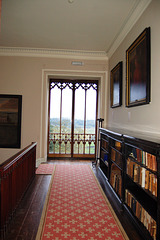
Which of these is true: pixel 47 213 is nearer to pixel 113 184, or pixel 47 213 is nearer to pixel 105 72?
pixel 113 184

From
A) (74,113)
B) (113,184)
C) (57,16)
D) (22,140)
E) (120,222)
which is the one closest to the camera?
(120,222)

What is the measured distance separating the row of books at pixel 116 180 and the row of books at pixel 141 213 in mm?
319

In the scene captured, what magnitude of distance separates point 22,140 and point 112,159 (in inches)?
121

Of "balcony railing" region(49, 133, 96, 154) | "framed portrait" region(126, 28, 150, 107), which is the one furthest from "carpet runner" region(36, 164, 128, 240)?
"balcony railing" region(49, 133, 96, 154)

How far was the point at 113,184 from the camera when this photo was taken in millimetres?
3271

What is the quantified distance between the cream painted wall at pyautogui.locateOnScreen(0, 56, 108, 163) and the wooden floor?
6.27ft

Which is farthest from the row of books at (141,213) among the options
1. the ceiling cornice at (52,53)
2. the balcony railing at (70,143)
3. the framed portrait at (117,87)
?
the ceiling cornice at (52,53)

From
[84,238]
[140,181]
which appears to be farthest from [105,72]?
[84,238]

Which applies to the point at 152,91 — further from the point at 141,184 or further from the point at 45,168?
the point at 45,168

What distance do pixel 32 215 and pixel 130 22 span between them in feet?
12.9

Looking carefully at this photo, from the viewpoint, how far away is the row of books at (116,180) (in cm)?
294

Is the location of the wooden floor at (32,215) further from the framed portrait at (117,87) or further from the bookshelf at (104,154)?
the framed portrait at (117,87)

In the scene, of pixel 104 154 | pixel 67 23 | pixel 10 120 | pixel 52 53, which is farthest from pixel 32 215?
pixel 52 53

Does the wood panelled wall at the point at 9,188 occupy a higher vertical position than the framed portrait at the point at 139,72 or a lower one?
lower
